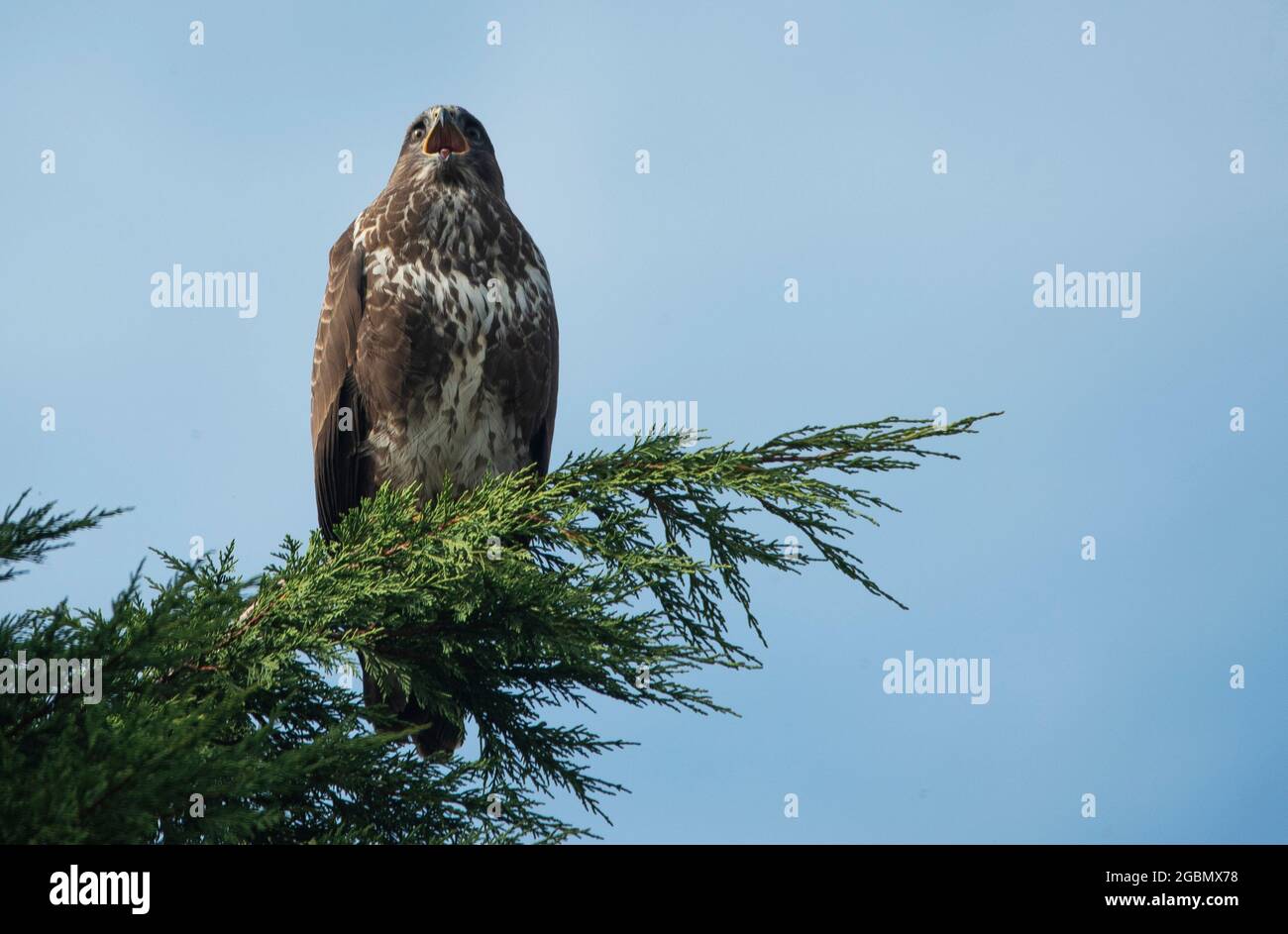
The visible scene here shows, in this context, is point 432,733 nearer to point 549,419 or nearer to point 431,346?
point 431,346

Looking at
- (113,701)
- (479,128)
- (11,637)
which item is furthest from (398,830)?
(479,128)

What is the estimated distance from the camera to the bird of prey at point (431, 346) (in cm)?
501

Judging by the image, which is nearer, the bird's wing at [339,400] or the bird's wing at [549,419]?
the bird's wing at [339,400]

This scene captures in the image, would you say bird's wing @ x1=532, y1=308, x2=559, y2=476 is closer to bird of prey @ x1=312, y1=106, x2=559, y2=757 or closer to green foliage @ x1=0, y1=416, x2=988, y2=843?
bird of prey @ x1=312, y1=106, x2=559, y2=757

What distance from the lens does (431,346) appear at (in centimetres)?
498

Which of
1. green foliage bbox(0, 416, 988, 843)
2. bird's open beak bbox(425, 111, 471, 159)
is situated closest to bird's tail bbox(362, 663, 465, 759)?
green foliage bbox(0, 416, 988, 843)

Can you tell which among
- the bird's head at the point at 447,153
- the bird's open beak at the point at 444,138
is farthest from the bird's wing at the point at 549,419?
the bird's open beak at the point at 444,138

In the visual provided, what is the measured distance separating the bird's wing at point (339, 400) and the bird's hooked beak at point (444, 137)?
0.59 metres

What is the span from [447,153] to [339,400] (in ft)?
3.83

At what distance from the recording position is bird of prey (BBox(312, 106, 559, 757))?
16.4 feet

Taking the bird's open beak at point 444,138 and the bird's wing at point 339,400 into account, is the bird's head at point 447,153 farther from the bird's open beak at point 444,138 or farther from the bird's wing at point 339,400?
the bird's wing at point 339,400

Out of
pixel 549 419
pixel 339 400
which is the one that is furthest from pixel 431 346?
pixel 549 419
